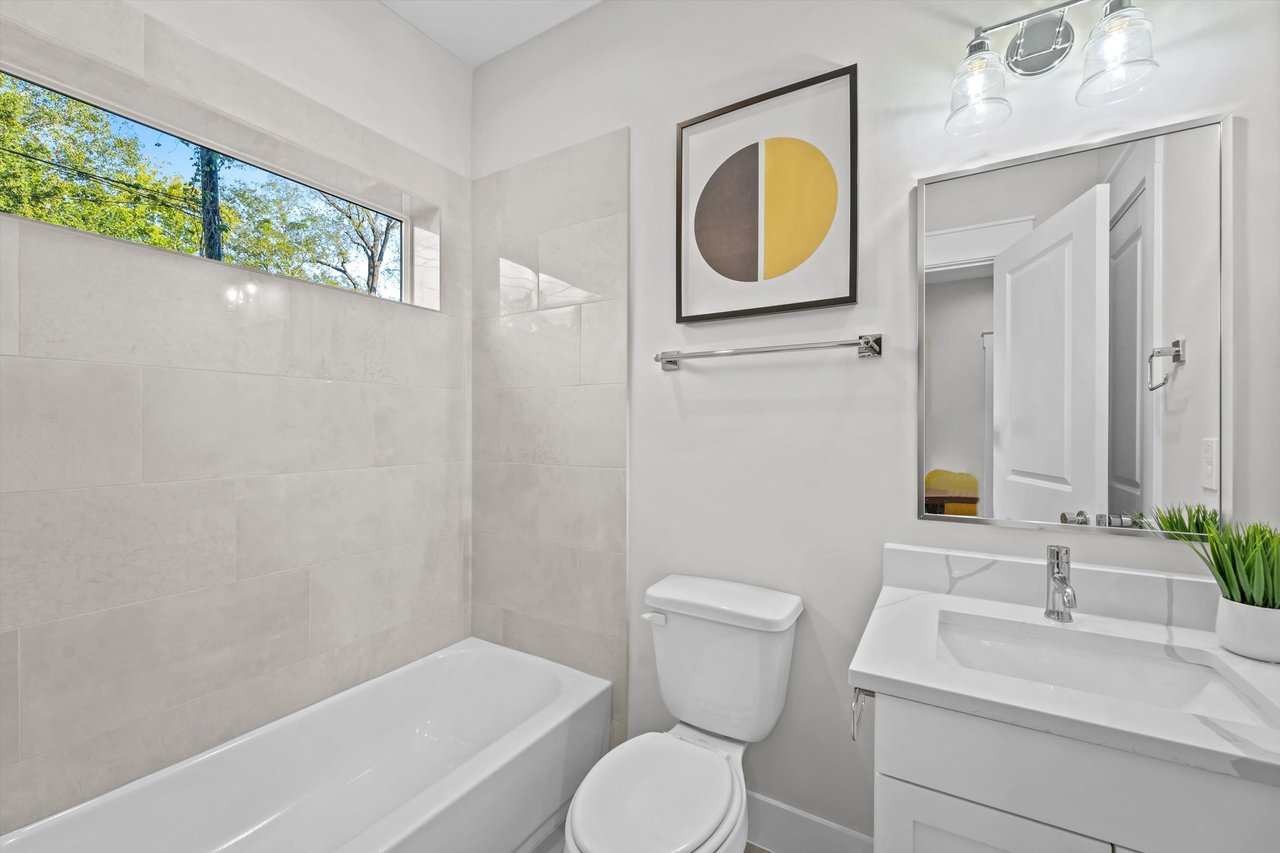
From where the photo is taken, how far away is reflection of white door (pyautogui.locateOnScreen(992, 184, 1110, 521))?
1223mm

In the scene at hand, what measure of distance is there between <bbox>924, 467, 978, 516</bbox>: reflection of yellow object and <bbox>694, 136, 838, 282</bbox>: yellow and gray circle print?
685 mm

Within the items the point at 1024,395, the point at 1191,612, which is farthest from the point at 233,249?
the point at 1191,612

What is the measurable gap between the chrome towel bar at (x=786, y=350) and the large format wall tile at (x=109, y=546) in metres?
1.31

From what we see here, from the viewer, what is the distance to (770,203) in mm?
1626

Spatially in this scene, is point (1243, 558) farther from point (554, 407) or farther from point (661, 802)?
point (554, 407)

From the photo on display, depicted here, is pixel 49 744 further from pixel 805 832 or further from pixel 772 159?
pixel 772 159

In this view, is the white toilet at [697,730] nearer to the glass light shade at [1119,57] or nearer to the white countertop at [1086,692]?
the white countertop at [1086,692]

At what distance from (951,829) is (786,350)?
3.62 feet

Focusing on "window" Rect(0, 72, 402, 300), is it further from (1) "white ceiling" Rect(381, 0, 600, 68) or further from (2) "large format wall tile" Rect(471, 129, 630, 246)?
(1) "white ceiling" Rect(381, 0, 600, 68)

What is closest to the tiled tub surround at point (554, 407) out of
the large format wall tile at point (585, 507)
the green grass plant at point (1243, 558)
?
the large format wall tile at point (585, 507)

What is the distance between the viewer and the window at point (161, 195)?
49.4 inches

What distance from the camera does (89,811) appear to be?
1254mm

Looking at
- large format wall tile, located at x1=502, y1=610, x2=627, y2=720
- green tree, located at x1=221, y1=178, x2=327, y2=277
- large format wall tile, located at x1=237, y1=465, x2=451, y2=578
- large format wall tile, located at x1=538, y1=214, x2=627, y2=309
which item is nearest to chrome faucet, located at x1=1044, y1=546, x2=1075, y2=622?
large format wall tile, located at x1=502, y1=610, x2=627, y2=720

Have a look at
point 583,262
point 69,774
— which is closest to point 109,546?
point 69,774
